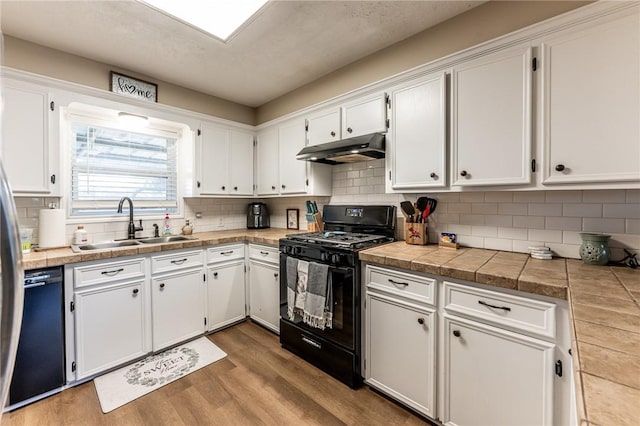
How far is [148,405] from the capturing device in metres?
1.78

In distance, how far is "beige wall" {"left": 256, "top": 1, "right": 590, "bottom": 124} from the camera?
163 cm

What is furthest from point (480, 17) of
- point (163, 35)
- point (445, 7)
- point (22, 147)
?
point (22, 147)

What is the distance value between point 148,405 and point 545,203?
2911 mm

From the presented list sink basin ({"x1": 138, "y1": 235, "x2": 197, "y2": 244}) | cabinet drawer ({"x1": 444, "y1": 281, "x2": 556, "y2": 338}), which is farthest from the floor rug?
cabinet drawer ({"x1": 444, "y1": 281, "x2": 556, "y2": 338})

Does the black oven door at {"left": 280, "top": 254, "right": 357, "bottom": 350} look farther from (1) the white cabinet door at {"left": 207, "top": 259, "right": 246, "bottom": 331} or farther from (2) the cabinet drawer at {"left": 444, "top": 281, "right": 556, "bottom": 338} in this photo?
(1) the white cabinet door at {"left": 207, "top": 259, "right": 246, "bottom": 331}

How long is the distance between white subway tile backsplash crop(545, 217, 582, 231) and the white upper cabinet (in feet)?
9.69

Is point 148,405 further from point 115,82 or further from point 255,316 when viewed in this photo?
point 115,82

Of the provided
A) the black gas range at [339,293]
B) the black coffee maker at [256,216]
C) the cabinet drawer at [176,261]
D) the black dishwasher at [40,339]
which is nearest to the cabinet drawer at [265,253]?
the black gas range at [339,293]

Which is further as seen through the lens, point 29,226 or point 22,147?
point 29,226

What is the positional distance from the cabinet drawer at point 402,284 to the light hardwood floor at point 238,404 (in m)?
0.76

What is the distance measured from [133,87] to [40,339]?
2210 millimetres

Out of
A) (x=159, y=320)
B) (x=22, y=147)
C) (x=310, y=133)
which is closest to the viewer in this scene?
(x=22, y=147)

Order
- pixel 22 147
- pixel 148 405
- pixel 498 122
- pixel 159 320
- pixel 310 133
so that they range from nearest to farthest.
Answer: pixel 498 122, pixel 148 405, pixel 22 147, pixel 159 320, pixel 310 133

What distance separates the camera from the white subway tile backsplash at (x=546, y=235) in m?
1.69
